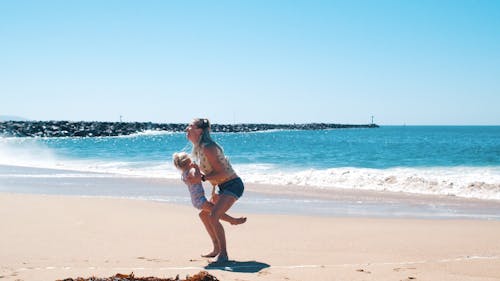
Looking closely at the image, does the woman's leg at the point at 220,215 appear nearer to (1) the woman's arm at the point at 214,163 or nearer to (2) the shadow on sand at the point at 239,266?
(2) the shadow on sand at the point at 239,266

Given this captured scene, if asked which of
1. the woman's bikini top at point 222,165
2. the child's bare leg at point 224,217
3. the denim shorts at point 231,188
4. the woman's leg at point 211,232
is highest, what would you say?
the woman's bikini top at point 222,165

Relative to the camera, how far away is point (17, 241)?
22.5 ft

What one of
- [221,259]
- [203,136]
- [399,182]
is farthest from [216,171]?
[399,182]

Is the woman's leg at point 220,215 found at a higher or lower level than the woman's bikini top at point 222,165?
lower

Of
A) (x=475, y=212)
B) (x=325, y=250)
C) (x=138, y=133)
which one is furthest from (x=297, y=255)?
(x=138, y=133)

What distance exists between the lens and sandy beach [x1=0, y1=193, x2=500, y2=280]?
17.7 ft

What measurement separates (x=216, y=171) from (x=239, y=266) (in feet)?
3.34

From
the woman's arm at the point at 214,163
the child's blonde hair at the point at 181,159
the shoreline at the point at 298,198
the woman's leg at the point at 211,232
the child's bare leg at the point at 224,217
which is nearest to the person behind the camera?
the woman's arm at the point at 214,163

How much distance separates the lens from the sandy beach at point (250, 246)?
539cm

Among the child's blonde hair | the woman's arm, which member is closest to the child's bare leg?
the woman's arm

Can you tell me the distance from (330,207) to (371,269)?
5.98 metres

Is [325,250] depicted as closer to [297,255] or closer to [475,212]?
[297,255]

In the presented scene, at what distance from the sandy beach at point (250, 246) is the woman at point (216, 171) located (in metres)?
0.40

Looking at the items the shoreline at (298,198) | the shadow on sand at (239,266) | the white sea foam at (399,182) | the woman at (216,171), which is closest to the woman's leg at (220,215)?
the woman at (216,171)
